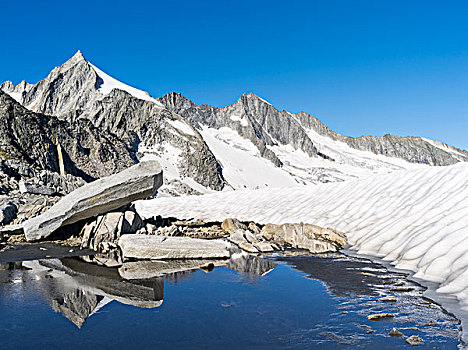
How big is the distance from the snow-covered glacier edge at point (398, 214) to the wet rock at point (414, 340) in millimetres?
578

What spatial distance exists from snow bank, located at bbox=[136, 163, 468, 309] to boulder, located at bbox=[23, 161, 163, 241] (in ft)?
22.3

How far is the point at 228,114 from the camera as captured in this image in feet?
467

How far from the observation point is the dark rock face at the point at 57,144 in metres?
43.2

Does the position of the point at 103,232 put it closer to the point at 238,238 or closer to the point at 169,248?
the point at 169,248

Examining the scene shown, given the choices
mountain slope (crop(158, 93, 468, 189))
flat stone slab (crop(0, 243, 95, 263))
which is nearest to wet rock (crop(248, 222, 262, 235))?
flat stone slab (crop(0, 243, 95, 263))

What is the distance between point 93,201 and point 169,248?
3.89m

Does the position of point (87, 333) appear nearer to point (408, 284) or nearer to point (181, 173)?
point (408, 284)

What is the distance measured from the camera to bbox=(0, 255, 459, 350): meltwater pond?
5000 millimetres

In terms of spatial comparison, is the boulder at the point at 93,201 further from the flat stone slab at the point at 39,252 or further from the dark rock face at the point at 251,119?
the dark rock face at the point at 251,119

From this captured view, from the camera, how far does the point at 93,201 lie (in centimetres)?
1316

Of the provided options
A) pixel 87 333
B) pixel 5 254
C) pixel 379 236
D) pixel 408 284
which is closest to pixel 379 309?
pixel 408 284

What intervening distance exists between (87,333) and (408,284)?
6.28 m

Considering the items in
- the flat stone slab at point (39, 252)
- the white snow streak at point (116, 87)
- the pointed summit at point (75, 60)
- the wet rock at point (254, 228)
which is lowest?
the flat stone slab at point (39, 252)

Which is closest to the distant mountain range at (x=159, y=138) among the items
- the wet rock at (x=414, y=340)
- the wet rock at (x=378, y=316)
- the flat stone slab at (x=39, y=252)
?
the flat stone slab at (x=39, y=252)
